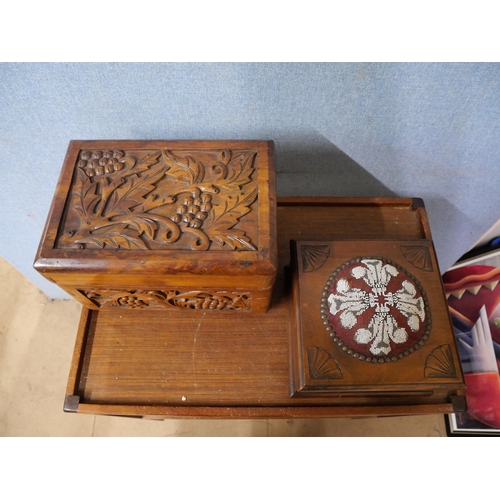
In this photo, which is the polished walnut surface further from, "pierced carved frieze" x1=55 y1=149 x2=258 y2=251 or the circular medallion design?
"pierced carved frieze" x1=55 y1=149 x2=258 y2=251

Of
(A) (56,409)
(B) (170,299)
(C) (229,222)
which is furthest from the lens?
(A) (56,409)

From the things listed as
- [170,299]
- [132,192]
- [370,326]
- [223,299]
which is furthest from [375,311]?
[132,192]

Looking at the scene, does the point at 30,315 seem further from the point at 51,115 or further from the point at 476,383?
the point at 476,383

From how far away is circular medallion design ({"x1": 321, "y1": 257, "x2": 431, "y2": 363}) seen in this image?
75 cm

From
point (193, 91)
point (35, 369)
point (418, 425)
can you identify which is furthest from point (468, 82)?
point (35, 369)

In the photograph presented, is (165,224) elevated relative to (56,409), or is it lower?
elevated

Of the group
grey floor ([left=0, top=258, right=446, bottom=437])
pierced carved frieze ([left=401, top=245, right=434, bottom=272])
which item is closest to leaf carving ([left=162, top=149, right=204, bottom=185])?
pierced carved frieze ([left=401, top=245, right=434, bottom=272])

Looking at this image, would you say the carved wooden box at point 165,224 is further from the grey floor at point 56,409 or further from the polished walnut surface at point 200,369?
the grey floor at point 56,409

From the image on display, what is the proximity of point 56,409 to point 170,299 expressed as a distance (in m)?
1.07

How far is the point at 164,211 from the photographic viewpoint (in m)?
0.75

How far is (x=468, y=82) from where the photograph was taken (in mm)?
769

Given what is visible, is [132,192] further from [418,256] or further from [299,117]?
[418,256]

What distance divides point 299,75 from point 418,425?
1.39 m

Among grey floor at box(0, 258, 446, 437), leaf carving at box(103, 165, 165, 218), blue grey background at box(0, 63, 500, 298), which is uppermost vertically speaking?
blue grey background at box(0, 63, 500, 298)
